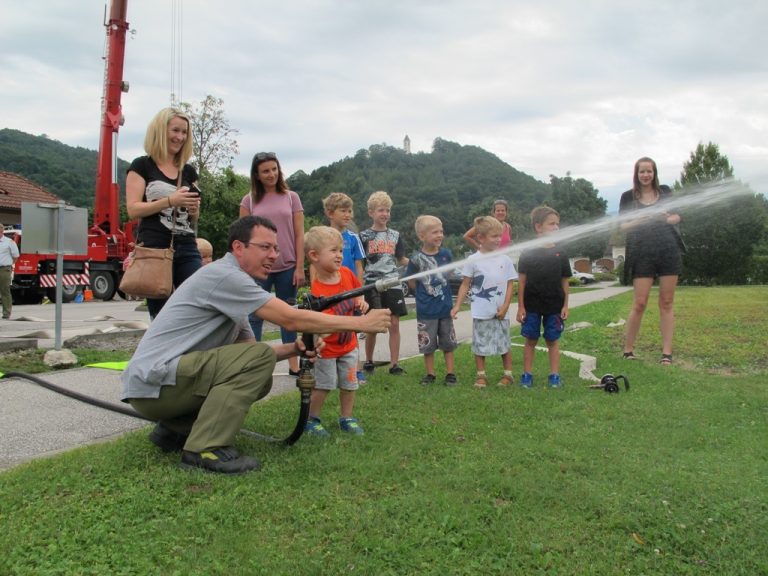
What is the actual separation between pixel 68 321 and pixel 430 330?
9815 mm

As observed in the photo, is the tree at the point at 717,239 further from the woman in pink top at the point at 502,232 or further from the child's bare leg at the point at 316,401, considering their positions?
the child's bare leg at the point at 316,401

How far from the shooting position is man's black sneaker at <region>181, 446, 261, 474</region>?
11.5 ft

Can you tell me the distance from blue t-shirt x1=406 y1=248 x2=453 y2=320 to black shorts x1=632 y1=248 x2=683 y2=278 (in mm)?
2465

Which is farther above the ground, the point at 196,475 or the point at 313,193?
the point at 313,193

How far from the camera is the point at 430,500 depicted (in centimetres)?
317

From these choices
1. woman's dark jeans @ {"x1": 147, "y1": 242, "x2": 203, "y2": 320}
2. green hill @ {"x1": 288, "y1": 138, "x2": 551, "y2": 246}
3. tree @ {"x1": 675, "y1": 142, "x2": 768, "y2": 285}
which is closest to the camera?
woman's dark jeans @ {"x1": 147, "y1": 242, "x2": 203, "y2": 320}

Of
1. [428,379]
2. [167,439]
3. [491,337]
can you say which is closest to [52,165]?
[428,379]

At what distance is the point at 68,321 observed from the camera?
13164 mm

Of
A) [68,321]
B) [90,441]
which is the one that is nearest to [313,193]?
[68,321]

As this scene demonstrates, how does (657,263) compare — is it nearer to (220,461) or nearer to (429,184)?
(220,461)

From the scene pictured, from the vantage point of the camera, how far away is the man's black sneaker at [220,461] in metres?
3.52

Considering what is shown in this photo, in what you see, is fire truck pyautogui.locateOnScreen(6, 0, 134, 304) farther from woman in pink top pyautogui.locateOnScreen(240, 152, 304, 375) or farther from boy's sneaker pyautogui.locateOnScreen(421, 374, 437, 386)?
boy's sneaker pyautogui.locateOnScreen(421, 374, 437, 386)

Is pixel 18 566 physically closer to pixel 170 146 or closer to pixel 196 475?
pixel 196 475

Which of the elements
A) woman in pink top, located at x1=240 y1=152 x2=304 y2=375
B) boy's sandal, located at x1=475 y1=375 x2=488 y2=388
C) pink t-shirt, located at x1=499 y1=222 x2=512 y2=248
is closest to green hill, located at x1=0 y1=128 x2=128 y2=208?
pink t-shirt, located at x1=499 y1=222 x2=512 y2=248
